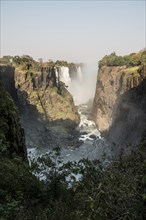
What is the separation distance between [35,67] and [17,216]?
450 ft

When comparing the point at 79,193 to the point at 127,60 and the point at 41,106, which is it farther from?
the point at 127,60

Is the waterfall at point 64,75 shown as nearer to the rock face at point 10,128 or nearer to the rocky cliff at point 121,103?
the rocky cliff at point 121,103

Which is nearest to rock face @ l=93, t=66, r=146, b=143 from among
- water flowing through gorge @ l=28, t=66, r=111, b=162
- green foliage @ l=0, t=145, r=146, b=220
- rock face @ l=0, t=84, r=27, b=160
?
water flowing through gorge @ l=28, t=66, r=111, b=162

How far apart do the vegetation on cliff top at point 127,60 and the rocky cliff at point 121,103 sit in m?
3.19

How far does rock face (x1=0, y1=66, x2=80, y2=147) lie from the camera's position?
12788 centimetres

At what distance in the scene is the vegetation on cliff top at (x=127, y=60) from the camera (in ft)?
446

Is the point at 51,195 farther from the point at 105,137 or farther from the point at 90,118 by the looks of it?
the point at 90,118

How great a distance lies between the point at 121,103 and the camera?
117375 millimetres

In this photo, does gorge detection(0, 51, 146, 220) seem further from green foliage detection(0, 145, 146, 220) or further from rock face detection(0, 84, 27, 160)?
green foliage detection(0, 145, 146, 220)

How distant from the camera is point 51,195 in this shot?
32250mm

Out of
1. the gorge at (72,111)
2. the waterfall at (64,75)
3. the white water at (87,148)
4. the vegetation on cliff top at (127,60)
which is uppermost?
the vegetation on cliff top at (127,60)

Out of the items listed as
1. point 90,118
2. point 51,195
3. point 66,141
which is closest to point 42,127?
point 66,141

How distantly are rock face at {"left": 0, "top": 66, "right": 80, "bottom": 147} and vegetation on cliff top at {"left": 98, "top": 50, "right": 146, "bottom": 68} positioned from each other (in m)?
24.5

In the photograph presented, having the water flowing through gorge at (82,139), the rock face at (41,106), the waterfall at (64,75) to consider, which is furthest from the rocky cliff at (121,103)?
the waterfall at (64,75)
